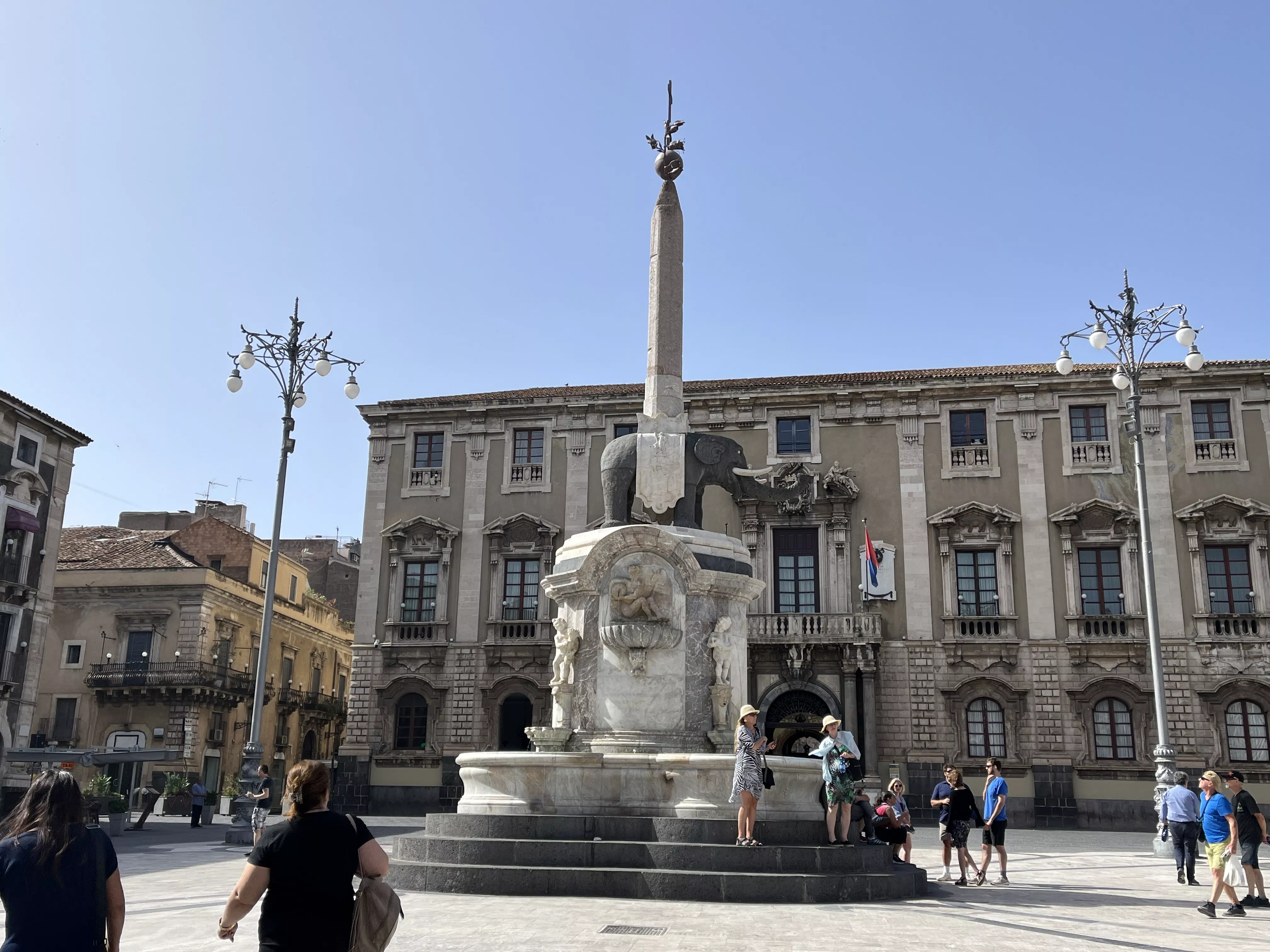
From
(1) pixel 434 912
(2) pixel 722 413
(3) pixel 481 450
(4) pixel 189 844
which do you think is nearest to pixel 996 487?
(2) pixel 722 413

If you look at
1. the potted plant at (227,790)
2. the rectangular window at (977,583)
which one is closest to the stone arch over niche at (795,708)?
the rectangular window at (977,583)

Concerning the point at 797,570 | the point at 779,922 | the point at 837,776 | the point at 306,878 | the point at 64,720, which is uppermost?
the point at 797,570

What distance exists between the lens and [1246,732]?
2902cm

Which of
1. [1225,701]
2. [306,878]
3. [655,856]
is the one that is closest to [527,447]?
[1225,701]

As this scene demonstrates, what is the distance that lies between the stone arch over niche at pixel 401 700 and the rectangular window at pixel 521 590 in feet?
9.72

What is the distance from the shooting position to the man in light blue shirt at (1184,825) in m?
12.8

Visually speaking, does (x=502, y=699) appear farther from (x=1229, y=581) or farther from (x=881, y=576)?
(x=1229, y=581)

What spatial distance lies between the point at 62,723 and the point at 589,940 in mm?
37506

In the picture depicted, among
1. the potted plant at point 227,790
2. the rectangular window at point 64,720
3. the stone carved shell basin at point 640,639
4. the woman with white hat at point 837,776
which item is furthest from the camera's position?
the rectangular window at point 64,720

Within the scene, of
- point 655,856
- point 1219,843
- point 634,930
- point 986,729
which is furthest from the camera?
point 986,729

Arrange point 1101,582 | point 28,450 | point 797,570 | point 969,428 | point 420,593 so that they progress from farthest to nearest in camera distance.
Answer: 1. point 420,593
2. point 28,450
3. point 969,428
4. point 797,570
5. point 1101,582

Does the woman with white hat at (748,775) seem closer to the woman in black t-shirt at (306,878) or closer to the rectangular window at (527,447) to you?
the woman in black t-shirt at (306,878)

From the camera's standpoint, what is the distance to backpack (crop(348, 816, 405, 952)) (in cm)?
428

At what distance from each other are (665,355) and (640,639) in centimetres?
424
